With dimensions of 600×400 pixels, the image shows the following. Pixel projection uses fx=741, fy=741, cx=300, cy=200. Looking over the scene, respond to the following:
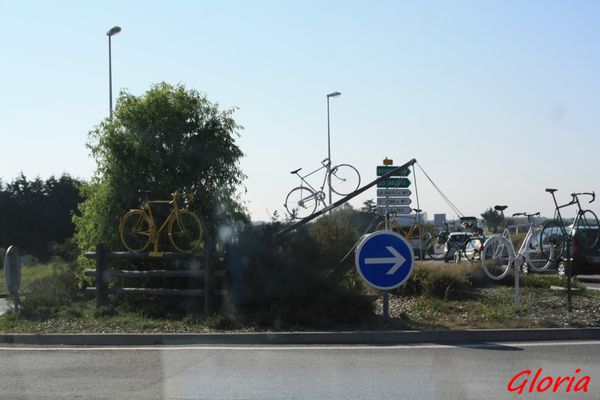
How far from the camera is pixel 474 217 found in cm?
2161

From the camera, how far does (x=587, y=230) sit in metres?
16.7

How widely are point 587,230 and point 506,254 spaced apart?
10.6 feet

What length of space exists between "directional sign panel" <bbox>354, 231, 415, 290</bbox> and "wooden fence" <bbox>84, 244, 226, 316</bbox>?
8.58ft

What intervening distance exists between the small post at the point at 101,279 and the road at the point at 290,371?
9.76ft

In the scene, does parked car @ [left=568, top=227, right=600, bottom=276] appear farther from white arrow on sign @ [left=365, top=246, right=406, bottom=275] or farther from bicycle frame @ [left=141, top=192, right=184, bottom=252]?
bicycle frame @ [left=141, top=192, right=184, bottom=252]

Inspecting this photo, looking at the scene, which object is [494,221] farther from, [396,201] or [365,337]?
[365,337]

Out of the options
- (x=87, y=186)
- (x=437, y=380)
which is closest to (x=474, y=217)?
(x=87, y=186)

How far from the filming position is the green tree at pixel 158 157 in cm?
1497

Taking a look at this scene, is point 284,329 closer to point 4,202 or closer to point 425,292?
point 425,292

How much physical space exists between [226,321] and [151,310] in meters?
1.95

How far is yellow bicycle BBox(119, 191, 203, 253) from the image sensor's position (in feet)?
45.2
